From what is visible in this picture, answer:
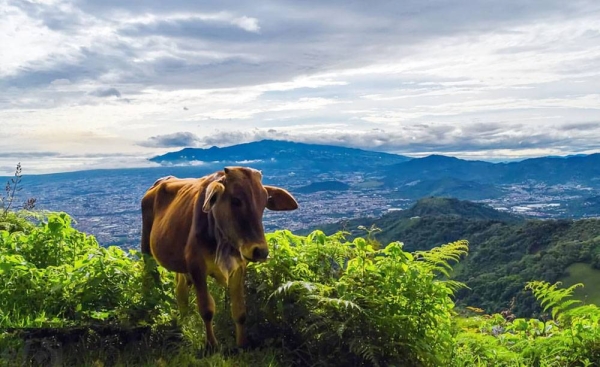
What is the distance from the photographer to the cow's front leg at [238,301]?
6.18 metres

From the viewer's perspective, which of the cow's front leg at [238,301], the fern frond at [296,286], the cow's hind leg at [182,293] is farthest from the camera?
the cow's hind leg at [182,293]

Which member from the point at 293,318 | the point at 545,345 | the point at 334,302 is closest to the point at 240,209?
the point at 334,302

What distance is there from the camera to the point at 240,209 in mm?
5457

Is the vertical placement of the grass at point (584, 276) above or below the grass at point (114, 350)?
below

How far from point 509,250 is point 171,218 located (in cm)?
15577

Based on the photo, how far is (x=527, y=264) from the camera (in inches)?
4966

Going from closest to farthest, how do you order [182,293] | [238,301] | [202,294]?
[202,294] < [238,301] < [182,293]

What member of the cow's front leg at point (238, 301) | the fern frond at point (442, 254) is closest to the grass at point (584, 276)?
the fern frond at point (442, 254)

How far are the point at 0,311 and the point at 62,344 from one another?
1.12m

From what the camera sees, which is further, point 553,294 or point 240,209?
point 553,294

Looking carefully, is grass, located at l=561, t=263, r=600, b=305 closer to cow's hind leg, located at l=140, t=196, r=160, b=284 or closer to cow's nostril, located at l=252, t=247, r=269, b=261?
cow's hind leg, located at l=140, t=196, r=160, b=284

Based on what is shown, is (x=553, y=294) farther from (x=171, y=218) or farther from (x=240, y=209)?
(x=171, y=218)

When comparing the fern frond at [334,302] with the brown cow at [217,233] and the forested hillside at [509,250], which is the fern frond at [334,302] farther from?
the forested hillside at [509,250]

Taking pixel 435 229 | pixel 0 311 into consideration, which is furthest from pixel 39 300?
pixel 435 229
